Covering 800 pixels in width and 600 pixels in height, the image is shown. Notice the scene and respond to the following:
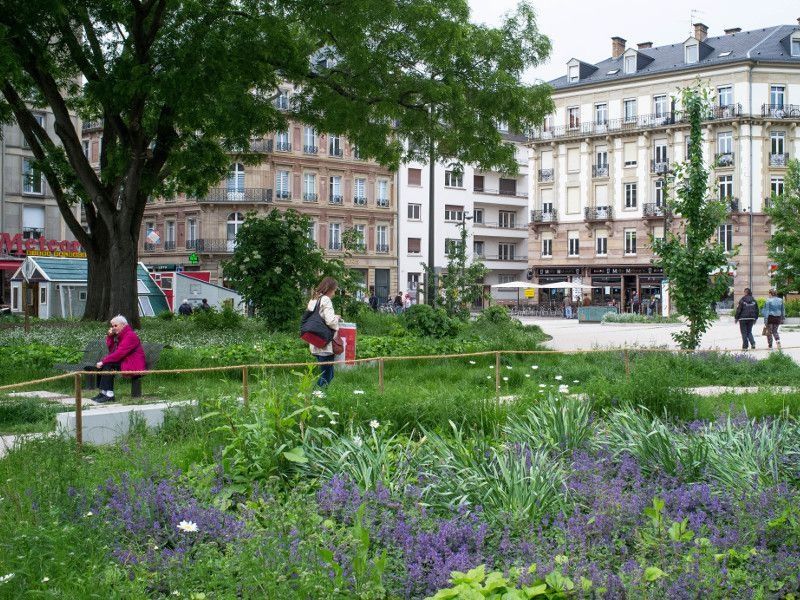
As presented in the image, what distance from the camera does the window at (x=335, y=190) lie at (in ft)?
211

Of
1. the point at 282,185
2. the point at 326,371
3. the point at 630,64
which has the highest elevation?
the point at 630,64

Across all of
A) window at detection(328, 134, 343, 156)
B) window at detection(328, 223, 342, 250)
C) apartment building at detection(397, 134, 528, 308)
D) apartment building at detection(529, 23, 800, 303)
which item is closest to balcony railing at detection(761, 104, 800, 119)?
apartment building at detection(529, 23, 800, 303)

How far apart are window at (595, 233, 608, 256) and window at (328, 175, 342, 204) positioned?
17.9m

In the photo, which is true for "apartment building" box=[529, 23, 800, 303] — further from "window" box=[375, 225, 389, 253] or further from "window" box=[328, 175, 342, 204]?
"window" box=[328, 175, 342, 204]

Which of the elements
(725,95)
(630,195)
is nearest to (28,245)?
(630,195)

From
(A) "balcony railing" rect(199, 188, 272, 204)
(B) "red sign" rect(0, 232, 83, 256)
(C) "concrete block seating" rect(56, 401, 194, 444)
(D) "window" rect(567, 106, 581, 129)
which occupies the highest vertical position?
(D) "window" rect(567, 106, 581, 129)

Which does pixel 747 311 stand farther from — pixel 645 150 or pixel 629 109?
pixel 629 109

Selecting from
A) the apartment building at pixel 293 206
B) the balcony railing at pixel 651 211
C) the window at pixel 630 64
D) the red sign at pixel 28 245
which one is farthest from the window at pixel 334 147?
the balcony railing at pixel 651 211

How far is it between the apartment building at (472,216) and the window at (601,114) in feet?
19.5

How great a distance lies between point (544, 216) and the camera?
6862 cm

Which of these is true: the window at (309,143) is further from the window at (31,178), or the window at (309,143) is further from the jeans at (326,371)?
the jeans at (326,371)

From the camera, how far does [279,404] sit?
6.43 m

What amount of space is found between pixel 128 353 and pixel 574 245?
57.7 meters

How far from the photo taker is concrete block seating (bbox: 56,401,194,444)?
8547 mm
